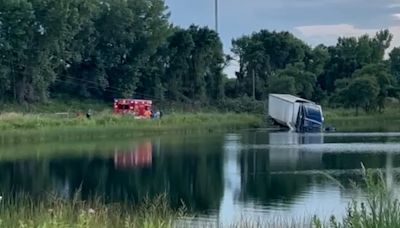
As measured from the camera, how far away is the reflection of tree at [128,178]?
1931cm

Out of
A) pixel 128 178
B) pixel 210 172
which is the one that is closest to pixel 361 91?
pixel 210 172

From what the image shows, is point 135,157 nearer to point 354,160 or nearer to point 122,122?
point 354,160

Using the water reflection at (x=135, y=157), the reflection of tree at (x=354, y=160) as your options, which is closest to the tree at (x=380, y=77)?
the water reflection at (x=135, y=157)

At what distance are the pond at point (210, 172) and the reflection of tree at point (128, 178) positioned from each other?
0.03 meters

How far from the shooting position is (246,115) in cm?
6481

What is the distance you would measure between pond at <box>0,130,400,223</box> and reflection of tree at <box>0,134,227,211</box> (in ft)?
0.10

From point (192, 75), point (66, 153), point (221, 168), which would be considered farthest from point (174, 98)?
point (221, 168)

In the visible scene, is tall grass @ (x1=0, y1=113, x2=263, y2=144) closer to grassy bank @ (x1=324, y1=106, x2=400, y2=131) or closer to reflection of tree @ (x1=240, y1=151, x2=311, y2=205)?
grassy bank @ (x1=324, y1=106, x2=400, y2=131)

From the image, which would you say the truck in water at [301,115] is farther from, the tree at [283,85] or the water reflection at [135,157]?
the water reflection at [135,157]

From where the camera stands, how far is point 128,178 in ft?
78.2

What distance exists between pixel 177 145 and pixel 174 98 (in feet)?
113

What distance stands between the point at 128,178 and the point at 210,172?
10.3 ft

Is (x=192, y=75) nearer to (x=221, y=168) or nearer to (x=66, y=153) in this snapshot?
(x=66, y=153)

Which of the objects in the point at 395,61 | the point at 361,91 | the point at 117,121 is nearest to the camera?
the point at 117,121
